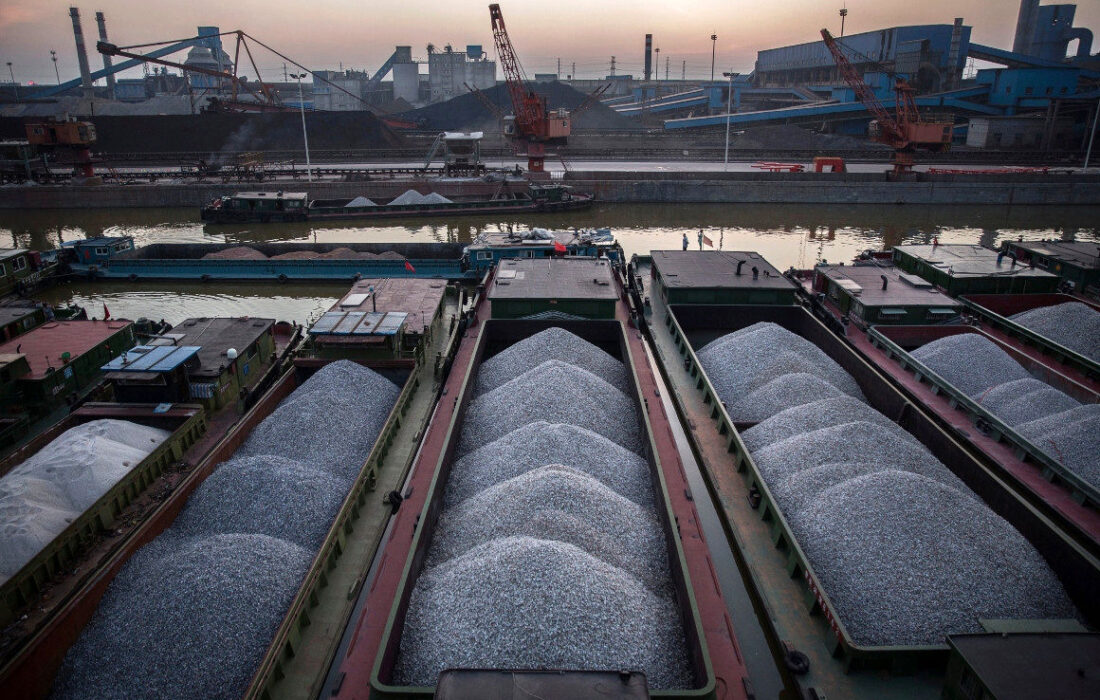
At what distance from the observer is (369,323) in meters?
13.5

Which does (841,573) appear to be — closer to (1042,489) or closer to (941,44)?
(1042,489)

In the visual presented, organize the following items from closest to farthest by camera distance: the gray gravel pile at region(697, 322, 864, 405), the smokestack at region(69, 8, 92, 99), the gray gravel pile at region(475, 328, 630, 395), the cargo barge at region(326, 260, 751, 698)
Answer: the cargo barge at region(326, 260, 751, 698)
the gray gravel pile at region(475, 328, 630, 395)
the gray gravel pile at region(697, 322, 864, 405)
the smokestack at region(69, 8, 92, 99)

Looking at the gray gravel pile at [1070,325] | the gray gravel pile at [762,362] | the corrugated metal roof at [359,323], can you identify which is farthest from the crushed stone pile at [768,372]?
the corrugated metal roof at [359,323]

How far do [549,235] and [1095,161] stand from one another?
174 ft

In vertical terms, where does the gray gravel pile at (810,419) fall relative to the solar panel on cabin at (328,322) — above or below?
below

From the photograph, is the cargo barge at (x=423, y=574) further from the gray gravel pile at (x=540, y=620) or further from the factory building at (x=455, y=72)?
the factory building at (x=455, y=72)

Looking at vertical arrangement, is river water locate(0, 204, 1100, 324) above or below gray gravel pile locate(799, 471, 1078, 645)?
above

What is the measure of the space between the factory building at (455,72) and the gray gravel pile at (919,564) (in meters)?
107

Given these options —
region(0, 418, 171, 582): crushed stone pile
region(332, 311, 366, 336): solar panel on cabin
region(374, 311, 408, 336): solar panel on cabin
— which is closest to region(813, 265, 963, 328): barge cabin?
region(374, 311, 408, 336): solar panel on cabin

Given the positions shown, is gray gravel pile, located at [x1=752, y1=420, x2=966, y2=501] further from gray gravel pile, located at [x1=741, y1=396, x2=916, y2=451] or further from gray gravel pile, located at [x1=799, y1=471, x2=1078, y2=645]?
gray gravel pile, located at [x1=799, y1=471, x2=1078, y2=645]

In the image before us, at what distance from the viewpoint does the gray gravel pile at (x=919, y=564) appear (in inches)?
264

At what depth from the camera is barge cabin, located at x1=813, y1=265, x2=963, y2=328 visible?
14633 mm

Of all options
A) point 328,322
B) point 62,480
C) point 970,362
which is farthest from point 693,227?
point 62,480

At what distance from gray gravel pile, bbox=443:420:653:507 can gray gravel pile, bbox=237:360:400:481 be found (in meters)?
2.15
